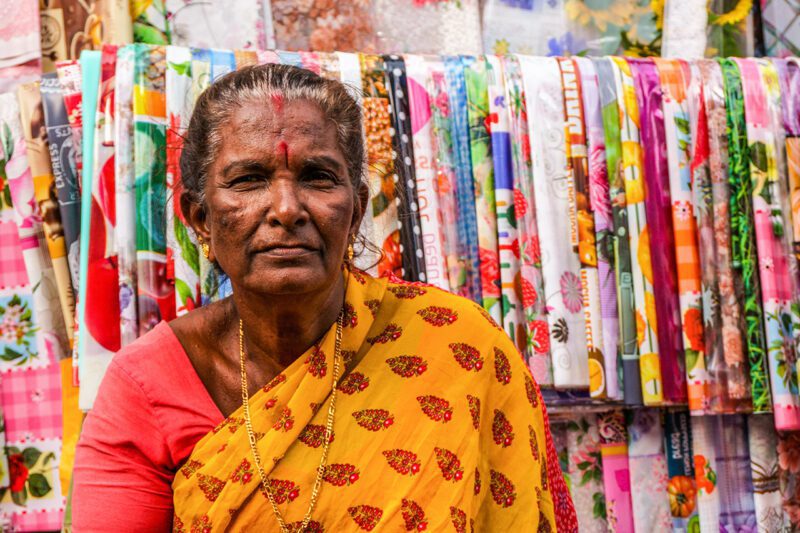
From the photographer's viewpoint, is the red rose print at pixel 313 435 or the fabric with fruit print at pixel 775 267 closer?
the red rose print at pixel 313 435

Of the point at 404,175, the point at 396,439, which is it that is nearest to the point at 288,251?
the point at 396,439

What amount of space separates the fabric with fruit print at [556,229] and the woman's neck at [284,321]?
117 cm

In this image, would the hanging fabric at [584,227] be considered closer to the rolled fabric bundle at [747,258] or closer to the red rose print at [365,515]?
the rolled fabric bundle at [747,258]

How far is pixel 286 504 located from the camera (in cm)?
155

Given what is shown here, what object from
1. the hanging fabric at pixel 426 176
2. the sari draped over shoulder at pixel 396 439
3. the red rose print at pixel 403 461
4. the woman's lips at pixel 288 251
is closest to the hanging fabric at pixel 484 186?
the hanging fabric at pixel 426 176

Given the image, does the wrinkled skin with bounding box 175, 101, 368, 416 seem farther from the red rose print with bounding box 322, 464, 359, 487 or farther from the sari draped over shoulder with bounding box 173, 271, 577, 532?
the red rose print with bounding box 322, 464, 359, 487

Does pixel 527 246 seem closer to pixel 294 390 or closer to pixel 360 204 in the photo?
pixel 360 204

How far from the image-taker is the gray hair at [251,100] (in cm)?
158

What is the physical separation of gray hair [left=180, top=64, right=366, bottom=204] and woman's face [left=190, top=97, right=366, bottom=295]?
0.06ft

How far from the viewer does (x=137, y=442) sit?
1.57 meters

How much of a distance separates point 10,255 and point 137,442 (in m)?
1.38

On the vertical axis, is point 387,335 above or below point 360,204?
below

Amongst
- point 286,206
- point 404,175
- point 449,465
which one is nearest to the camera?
point 286,206

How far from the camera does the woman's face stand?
150 centimetres
